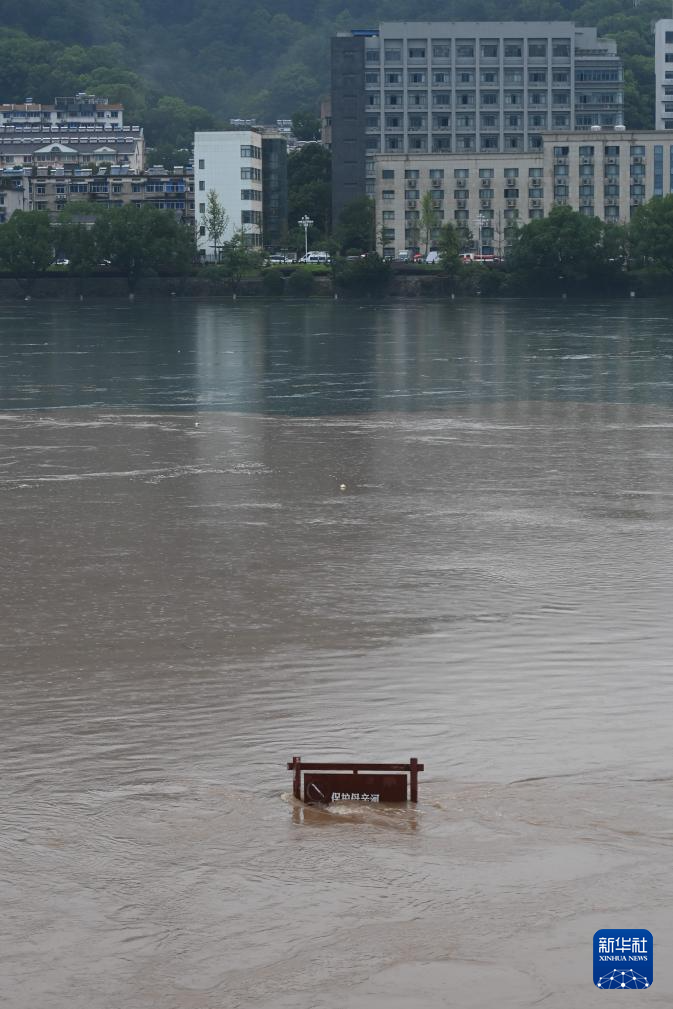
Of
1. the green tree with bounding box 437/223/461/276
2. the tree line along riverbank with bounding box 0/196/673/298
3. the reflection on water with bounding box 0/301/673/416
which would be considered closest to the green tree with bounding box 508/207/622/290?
the tree line along riverbank with bounding box 0/196/673/298

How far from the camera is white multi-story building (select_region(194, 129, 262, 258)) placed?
14725 centimetres

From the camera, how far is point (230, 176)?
5842 inches

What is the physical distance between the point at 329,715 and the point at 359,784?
82.0 inches

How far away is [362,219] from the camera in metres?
154

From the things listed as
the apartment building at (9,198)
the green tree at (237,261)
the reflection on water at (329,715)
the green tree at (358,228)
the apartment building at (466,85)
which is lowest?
the reflection on water at (329,715)

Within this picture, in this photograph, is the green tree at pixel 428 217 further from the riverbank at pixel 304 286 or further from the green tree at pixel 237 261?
the green tree at pixel 237 261

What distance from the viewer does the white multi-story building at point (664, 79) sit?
188m

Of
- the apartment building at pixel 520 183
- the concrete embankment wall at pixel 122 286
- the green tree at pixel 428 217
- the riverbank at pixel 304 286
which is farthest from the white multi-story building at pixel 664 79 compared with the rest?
the concrete embankment wall at pixel 122 286

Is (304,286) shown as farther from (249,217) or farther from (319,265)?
(249,217)

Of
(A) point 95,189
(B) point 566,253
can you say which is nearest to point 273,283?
(B) point 566,253

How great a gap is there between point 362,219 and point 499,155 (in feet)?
49.3

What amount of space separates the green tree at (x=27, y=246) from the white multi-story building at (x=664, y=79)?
79.3m

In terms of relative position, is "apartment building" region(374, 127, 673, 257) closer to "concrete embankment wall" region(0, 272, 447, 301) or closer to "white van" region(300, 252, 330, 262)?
"white van" region(300, 252, 330, 262)

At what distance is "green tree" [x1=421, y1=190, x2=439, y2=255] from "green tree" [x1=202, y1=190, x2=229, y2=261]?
1754 cm
